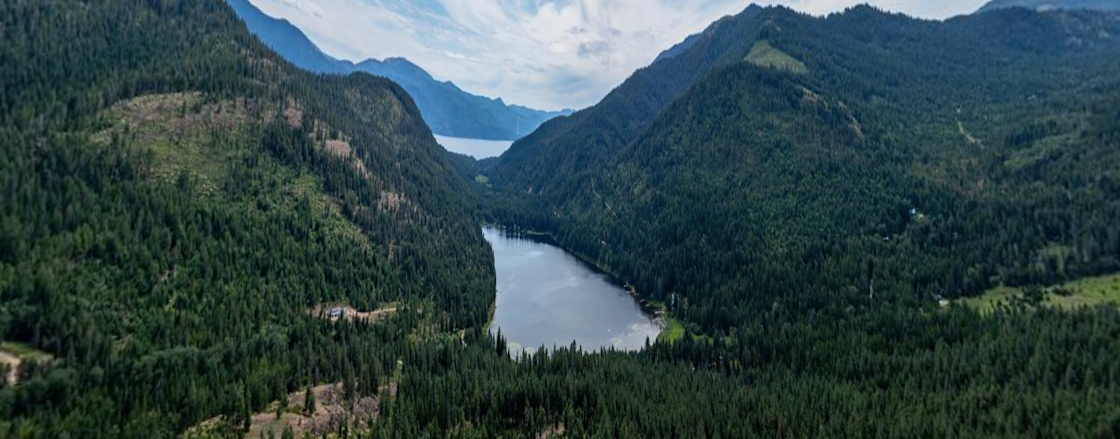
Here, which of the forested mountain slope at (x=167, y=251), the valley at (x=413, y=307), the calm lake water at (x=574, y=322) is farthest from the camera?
the calm lake water at (x=574, y=322)

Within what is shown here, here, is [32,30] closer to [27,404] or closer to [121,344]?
[121,344]

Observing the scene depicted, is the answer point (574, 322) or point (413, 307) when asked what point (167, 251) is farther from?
point (574, 322)

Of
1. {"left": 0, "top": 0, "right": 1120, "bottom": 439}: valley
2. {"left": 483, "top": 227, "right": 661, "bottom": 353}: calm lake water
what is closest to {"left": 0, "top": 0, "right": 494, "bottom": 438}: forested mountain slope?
{"left": 0, "top": 0, "right": 1120, "bottom": 439}: valley

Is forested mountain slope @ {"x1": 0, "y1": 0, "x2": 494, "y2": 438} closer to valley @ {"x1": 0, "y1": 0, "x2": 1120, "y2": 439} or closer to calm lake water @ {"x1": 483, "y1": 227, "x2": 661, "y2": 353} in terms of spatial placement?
valley @ {"x1": 0, "y1": 0, "x2": 1120, "y2": 439}

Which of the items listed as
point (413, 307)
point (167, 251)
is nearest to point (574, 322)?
point (413, 307)

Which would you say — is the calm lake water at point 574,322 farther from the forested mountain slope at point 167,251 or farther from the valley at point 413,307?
the forested mountain slope at point 167,251

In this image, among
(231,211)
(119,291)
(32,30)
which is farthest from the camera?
(32,30)

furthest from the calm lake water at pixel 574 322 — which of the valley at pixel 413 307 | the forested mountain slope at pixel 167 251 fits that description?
the forested mountain slope at pixel 167 251

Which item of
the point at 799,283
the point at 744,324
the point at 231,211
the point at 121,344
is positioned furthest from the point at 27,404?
the point at 799,283
